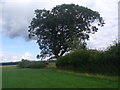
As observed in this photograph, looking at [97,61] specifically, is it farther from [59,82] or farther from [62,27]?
[62,27]

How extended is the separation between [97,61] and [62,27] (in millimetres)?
25265

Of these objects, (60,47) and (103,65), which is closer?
(103,65)

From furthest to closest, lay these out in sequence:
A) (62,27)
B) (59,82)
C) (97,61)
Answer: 1. (62,27)
2. (97,61)
3. (59,82)

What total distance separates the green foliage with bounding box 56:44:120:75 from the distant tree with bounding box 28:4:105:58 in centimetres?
1413

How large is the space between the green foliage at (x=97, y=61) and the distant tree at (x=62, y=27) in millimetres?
14130

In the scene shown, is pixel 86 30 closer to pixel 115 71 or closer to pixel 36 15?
pixel 36 15

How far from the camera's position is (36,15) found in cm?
4569

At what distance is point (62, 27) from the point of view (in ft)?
147

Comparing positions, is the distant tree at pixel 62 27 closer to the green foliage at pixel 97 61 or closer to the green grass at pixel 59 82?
the green foliage at pixel 97 61

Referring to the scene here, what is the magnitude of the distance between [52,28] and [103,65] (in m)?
26.1

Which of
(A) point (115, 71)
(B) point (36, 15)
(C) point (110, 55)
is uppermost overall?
(B) point (36, 15)

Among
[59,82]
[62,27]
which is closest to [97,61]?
[59,82]

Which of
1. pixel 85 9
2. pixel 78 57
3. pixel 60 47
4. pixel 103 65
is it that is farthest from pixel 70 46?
pixel 103 65

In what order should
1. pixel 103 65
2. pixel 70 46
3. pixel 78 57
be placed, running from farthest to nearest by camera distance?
pixel 70 46
pixel 78 57
pixel 103 65
